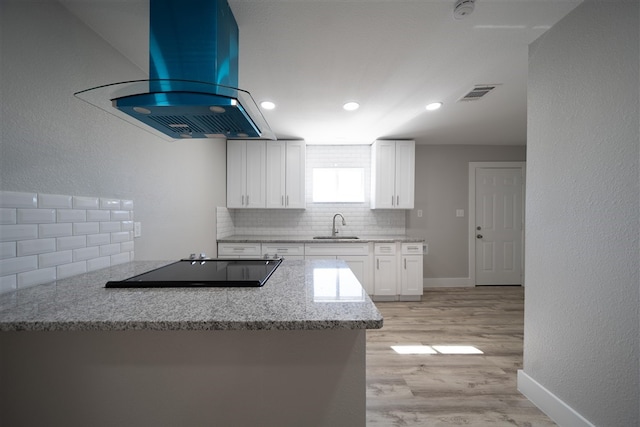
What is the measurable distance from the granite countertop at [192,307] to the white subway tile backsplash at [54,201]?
0.37 m

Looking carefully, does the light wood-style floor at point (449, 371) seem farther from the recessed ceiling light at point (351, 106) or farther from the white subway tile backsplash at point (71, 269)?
the recessed ceiling light at point (351, 106)

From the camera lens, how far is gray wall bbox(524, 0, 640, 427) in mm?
1232

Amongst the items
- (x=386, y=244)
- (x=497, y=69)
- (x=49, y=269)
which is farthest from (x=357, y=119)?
(x=49, y=269)

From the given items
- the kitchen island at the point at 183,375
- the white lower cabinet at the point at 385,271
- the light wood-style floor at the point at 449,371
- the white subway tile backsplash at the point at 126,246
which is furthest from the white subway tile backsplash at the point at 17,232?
the white lower cabinet at the point at 385,271

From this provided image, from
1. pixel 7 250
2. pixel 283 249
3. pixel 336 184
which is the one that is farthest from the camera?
pixel 336 184

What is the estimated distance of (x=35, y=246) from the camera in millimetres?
1246

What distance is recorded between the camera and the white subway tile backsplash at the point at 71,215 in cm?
137

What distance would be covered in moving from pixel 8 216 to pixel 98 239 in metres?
0.47

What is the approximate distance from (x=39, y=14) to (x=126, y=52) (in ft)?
1.80

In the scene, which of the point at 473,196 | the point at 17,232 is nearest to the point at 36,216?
the point at 17,232

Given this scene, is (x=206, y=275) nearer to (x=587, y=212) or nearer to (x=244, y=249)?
(x=587, y=212)

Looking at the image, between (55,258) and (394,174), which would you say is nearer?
(55,258)

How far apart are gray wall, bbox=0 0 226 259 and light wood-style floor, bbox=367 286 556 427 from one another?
201 centimetres

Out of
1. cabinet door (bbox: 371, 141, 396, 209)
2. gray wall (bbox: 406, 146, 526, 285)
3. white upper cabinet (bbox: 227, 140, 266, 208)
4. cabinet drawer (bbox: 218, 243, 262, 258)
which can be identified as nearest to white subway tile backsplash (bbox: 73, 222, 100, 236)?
cabinet drawer (bbox: 218, 243, 262, 258)
